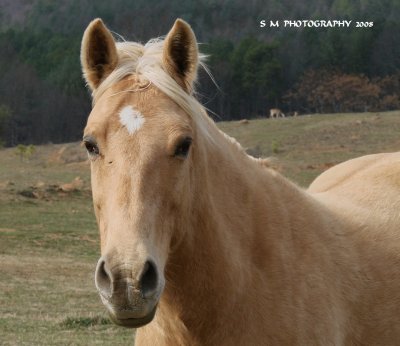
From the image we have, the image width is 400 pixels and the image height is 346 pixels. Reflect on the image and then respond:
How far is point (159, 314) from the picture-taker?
374 centimetres

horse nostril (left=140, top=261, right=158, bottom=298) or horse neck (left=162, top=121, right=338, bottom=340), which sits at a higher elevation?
horse nostril (left=140, top=261, right=158, bottom=298)

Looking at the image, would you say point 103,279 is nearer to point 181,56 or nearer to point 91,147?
point 91,147

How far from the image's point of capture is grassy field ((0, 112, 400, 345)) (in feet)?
32.0

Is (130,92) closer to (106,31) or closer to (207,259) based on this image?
(106,31)

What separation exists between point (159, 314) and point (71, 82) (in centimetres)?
6808

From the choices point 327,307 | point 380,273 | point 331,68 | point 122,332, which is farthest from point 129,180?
point 331,68

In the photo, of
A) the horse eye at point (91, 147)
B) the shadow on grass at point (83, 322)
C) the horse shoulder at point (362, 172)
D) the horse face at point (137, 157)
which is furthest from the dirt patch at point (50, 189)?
the horse eye at point (91, 147)

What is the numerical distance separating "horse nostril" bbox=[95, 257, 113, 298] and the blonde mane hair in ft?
3.00

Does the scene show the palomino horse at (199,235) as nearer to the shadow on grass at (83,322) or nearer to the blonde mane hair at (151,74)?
the blonde mane hair at (151,74)

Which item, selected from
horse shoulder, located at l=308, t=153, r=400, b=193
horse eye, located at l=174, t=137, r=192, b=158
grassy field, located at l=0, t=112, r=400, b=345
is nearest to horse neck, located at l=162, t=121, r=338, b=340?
horse eye, located at l=174, t=137, r=192, b=158

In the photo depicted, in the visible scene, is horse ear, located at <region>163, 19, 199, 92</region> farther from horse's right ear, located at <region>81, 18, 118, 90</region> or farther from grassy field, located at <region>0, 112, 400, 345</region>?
grassy field, located at <region>0, 112, 400, 345</region>

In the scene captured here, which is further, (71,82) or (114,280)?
(71,82)

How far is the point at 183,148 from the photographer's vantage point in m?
3.35

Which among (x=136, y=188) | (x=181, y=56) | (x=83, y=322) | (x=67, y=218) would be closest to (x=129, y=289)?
(x=136, y=188)
